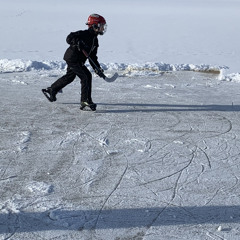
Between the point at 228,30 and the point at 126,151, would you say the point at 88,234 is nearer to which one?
the point at 126,151

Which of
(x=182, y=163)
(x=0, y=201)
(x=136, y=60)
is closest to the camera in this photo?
(x=0, y=201)

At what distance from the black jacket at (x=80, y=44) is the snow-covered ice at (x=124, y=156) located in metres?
0.76

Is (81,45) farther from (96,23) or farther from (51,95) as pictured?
(51,95)

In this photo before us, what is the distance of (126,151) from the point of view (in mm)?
5148

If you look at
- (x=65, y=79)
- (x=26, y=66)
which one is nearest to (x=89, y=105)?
(x=65, y=79)

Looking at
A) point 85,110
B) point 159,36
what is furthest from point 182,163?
point 159,36

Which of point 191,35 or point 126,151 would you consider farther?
point 191,35

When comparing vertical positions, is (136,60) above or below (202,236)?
below

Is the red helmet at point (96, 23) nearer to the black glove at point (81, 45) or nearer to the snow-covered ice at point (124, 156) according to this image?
the black glove at point (81, 45)

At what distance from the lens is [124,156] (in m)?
5.00

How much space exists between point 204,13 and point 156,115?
2794 centimetres

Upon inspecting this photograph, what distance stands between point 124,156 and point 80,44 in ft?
7.15

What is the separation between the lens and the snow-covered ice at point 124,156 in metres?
3.60

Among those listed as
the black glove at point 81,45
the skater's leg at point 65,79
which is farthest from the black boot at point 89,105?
the black glove at point 81,45
